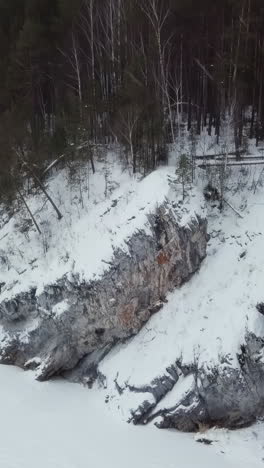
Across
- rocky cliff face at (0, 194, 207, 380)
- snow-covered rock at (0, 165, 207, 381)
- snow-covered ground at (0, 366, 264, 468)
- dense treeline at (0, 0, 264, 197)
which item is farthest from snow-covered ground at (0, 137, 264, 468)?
dense treeline at (0, 0, 264, 197)

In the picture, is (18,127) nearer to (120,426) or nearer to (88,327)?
(88,327)

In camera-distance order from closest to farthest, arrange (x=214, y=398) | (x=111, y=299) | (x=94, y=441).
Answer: (x=94, y=441)
(x=214, y=398)
(x=111, y=299)

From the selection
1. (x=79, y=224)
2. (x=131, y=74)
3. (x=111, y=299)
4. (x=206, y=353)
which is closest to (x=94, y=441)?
(x=206, y=353)

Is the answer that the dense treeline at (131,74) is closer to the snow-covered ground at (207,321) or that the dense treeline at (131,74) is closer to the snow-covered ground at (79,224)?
the snow-covered ground at (79,224)

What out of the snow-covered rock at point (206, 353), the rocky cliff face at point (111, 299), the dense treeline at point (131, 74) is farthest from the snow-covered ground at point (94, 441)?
the dense treeline at point (131, 74)

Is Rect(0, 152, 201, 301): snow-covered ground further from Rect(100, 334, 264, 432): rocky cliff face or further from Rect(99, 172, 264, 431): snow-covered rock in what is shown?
Rect(100, 334, 264, 432): rocky cliff face

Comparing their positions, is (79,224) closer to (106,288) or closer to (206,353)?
(106,288)
